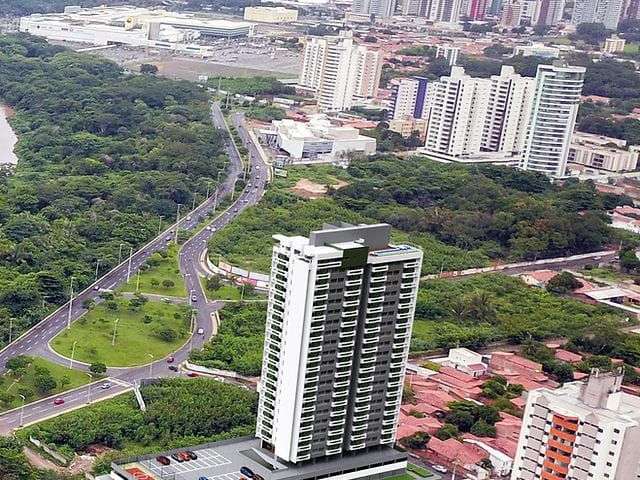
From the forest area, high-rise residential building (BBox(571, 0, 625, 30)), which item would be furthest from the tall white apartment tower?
high-rise residential building (BBox(571, 0, 625, 30))

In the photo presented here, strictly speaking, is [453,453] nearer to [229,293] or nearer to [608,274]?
[229,293]

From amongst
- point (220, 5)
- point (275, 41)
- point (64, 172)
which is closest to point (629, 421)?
point (64, 172)

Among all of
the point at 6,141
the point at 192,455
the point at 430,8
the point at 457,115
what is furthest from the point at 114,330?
the point at 430,8

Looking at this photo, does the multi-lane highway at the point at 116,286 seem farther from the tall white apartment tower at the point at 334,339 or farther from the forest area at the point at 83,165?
the tall white apartment tower at the point at 334,339

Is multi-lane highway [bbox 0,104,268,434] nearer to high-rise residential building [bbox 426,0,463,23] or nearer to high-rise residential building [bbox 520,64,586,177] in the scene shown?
high-rise residential building [bbox 520,64,586,177]

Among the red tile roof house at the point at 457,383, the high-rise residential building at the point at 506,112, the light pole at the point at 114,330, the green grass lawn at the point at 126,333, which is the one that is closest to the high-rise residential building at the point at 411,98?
the high-rise residential building at the point at 506,112

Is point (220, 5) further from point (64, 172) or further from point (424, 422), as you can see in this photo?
point (424, 422)
